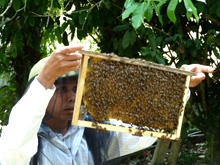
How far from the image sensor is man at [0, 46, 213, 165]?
171cm

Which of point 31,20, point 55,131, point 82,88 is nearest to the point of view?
point 82,88

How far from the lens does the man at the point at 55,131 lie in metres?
1.71

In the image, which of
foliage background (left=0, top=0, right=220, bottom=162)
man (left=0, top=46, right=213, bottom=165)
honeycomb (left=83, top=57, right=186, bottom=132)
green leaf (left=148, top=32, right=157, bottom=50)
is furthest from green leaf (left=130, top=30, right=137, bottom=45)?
honeycomb (left=83, top=57, right=186, bottom=132)

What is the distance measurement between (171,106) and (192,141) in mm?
3126

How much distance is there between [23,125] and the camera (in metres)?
1.71

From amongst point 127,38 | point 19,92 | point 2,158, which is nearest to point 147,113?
point 2,158

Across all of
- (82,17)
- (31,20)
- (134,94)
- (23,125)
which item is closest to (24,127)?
(23,125)

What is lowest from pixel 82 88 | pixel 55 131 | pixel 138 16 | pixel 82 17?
pixel 55 131

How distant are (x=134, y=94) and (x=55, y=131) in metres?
0.49

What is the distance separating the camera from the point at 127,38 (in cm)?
298

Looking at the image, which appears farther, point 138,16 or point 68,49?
point 138,16

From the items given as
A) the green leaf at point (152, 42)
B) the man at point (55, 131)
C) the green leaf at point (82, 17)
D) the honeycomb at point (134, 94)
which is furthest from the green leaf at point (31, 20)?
the honeycomb at point (134, 94)

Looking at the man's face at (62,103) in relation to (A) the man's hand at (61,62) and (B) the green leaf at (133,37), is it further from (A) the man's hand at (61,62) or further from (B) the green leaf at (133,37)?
(B) the green leaf at (133,37)

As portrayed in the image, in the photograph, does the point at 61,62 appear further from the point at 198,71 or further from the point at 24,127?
the point at 198,71
